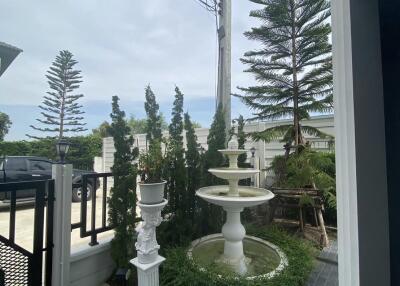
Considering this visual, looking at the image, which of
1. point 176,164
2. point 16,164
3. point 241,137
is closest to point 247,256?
point 176,164

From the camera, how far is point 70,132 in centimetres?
560

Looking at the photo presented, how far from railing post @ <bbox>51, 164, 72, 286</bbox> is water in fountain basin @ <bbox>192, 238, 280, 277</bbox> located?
3.64 feet

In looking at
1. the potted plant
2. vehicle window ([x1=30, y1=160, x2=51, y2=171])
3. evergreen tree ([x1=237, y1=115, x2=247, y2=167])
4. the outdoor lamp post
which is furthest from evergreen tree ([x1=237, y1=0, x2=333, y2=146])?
vehicle window ([x1=30, y1=160, x2=51, y2=171])

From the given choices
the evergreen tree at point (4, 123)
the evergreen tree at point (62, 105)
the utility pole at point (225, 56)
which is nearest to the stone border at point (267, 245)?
the utility pole at point (225, 56)

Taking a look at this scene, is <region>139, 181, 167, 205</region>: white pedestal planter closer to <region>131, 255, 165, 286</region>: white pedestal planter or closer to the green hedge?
<region>131, 255, 165, 286</region>: white pedestal planter

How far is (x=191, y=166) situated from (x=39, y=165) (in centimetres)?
375

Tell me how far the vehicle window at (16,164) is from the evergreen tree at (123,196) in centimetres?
349

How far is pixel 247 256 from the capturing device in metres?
2.45

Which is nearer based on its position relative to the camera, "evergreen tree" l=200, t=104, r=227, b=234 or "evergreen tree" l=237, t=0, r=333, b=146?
"evergreen tree" l=200, t=104, r=227, b=234

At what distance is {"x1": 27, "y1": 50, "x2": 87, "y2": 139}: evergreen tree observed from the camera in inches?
177

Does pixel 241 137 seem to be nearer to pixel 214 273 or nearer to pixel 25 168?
pixel 214 273

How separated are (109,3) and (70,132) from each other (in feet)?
12.8

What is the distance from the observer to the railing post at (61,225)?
1942mm

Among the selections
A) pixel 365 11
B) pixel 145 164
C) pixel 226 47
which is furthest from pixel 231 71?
pixel 365 11
